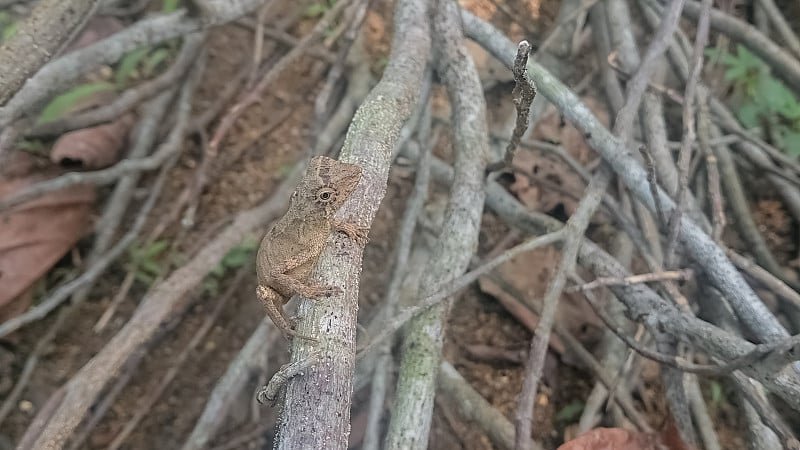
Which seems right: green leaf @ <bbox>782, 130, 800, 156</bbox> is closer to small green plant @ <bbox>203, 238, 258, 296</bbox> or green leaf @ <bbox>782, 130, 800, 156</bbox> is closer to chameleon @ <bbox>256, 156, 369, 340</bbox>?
chameleon @ <bbox>256, 156, 369, 340</bbox>

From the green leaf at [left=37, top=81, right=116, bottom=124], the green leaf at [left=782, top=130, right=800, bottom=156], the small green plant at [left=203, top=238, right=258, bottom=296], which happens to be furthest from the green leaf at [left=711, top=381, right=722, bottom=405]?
the green leaf at [left=37, top=81, right=116, bottom=124]

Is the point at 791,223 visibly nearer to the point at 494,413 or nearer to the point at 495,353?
the point at 495,353

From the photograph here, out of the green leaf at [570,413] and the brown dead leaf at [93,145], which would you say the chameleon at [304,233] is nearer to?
the green leaf at [570,413]

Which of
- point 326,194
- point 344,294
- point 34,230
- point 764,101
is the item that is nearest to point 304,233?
point 326,194

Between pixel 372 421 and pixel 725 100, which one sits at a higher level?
pixel 725 100

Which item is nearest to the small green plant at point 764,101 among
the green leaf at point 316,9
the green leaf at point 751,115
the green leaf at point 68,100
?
the green leaf at point 751,115

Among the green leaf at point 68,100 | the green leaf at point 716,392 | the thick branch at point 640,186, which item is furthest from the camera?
the green leaf at point 68,100

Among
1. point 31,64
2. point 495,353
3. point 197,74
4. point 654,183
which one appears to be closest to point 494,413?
point 495,353
